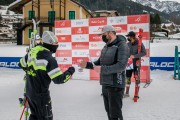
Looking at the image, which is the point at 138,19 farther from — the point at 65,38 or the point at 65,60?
the point at 65,60

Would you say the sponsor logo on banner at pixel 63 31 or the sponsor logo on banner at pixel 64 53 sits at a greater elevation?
the sponsor logo on banner at pixel 63 31

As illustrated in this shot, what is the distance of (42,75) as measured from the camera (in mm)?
3697

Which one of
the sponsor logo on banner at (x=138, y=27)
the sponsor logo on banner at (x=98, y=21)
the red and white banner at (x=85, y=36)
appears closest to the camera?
the sponsor logo on banner at (x=138, y=27)

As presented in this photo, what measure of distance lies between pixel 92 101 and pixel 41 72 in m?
3.71

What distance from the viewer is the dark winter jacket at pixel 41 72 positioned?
3641 mm

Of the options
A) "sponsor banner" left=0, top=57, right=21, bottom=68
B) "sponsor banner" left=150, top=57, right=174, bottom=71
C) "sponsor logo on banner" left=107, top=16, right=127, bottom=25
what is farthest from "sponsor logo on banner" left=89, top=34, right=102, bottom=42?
"sponsor banner" left=0, top=57, right=21, bottom=68

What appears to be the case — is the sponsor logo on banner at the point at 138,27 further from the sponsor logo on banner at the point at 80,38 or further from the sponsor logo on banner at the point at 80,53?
the sponsor logo on banner at the point at 80,53

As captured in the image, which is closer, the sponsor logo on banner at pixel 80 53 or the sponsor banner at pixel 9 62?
the sponsor logo on banner at pixel 80 53

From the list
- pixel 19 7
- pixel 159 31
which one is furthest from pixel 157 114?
pixel 159 31

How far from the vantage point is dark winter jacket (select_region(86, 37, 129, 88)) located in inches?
153

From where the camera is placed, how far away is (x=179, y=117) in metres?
5.69

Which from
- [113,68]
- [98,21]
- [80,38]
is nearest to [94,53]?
[80,38]

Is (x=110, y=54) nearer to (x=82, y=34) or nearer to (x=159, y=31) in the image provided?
(x=82, y=34)

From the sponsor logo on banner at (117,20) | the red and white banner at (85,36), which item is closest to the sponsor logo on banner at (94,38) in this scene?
the red and white banner at (85,36)
